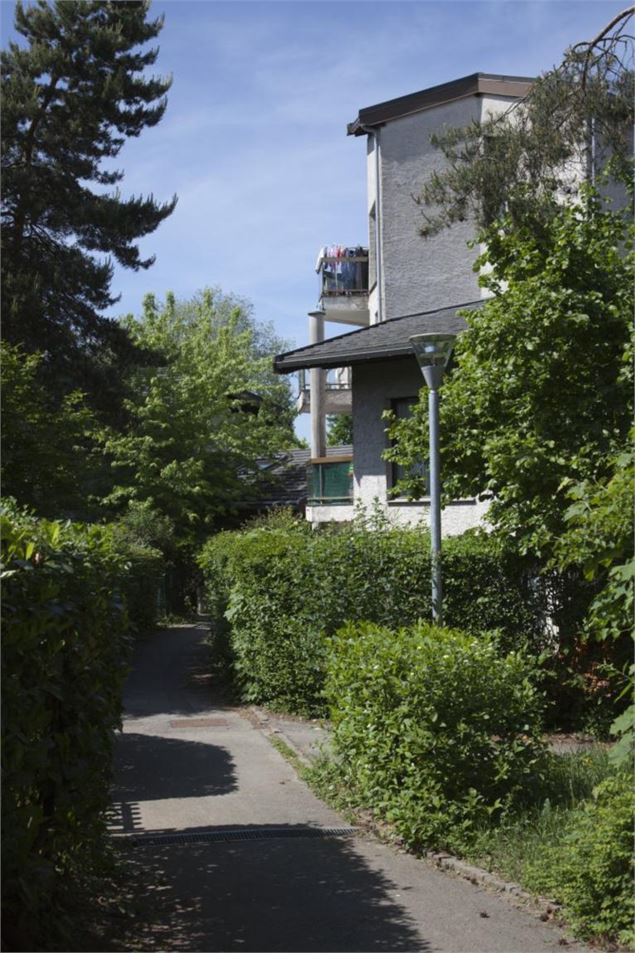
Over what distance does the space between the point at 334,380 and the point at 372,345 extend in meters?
13.2

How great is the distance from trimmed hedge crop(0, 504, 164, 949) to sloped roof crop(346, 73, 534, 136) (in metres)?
21.8

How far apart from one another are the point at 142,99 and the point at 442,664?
19088mm

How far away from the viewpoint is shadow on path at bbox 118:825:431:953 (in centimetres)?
550

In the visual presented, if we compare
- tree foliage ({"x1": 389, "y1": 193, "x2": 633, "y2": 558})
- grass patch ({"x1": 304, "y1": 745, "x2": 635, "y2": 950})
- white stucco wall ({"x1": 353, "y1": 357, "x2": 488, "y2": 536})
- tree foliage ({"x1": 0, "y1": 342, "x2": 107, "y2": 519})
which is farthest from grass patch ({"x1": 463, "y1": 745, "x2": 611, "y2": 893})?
white stucco wall ({"x1": 353, "y1": 357, "x2": 488, "y2": 536})

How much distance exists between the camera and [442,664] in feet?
25.6

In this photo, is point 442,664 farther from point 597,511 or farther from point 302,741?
point 302,741

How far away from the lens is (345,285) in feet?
97.4

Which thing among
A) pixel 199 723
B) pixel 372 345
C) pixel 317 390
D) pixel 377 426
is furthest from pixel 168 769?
pixel 317 390

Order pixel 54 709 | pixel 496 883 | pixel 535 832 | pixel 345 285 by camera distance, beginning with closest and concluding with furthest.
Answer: pixel 54 709 → pixel 496 883 → pixel 535 832 → pixel 345 285

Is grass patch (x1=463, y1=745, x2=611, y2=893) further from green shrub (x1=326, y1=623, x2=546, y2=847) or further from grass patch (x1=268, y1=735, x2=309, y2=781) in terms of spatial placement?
grass patch (x1=268, y1=735, x2=309, y2=781)

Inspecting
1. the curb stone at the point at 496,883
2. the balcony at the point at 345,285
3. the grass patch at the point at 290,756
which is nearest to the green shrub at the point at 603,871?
the curb stone at the point at 496,883

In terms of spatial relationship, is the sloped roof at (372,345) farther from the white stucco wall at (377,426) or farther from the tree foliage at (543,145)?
the tree foliage at (543,145)

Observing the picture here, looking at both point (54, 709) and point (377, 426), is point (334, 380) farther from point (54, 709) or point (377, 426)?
point (54, 709)

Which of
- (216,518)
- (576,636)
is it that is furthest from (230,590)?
(216,518)
